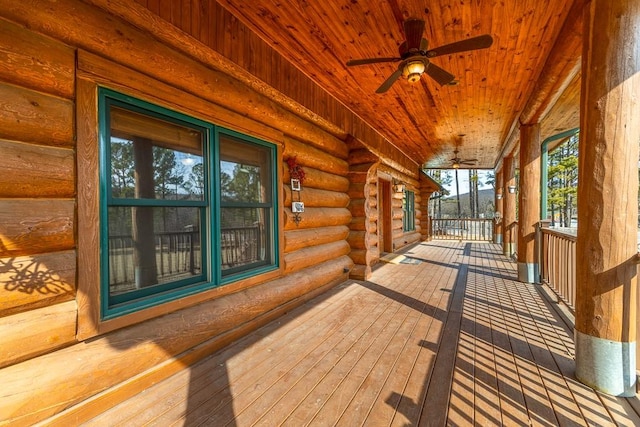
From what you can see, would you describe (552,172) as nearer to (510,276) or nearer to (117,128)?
(510,276)

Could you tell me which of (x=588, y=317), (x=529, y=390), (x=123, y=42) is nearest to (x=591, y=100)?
(x=588, y=317)

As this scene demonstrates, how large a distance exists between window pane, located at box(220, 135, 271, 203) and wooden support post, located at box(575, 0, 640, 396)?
3005 millimetres

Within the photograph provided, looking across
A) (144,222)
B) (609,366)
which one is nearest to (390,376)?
(609,366)

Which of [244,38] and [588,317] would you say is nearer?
[588,317]

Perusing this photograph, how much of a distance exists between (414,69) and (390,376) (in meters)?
2.88

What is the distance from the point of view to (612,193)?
195cm

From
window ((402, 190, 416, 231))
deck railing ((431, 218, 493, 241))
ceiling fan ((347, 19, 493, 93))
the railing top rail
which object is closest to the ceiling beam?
ceiling fan ((347, 19, 493, 93))

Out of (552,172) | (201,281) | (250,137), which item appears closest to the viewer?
(201,281)

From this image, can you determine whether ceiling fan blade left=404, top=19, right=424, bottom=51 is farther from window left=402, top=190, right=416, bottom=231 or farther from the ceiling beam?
window left=402, top=190, right=416, bottom=231

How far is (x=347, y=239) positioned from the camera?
210 inches

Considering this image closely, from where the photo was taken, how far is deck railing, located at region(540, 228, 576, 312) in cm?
350

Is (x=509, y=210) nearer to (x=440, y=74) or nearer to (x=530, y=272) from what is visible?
(x=530, y=272)

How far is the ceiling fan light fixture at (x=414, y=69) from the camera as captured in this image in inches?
113

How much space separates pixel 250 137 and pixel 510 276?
5426mm
